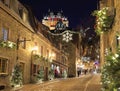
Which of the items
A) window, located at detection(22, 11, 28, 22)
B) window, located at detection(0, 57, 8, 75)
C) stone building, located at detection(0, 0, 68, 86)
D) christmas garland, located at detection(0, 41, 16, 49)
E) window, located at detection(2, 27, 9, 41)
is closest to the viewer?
christmas garland, located at detection(0, 41, 16, 49)

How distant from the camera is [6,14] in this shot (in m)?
23.8

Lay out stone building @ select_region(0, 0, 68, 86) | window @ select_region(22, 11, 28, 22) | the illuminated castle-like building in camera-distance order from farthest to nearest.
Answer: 1. the illuminated castle-like building
2. window @ select_region(22, 11, 28, 22)
3. stone building @ select_region(0, 0, 68, 86)

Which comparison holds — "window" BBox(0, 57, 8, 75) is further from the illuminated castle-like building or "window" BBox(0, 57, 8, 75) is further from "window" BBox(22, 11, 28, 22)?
the illuminated castle-like building

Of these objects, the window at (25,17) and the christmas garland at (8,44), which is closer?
the christmas garland at (8,44)

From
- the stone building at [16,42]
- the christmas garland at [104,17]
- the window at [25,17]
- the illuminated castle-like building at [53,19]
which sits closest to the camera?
the christmas garland at [104,17]

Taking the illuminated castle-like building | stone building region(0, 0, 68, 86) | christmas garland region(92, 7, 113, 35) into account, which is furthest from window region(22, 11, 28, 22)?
the illuminated castle-like building

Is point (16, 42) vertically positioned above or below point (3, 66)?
above

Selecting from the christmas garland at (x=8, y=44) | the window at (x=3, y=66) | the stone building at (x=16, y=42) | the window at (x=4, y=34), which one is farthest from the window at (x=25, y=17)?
the window at (x=3, y=66)

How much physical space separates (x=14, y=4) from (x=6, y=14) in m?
3.94

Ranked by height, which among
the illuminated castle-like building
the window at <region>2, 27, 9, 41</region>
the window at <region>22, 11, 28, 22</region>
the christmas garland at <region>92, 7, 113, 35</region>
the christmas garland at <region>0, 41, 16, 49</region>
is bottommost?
the christmas garland at <region>0, 41, 16, 49</region>

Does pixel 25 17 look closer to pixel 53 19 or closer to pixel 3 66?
pixel 3 66

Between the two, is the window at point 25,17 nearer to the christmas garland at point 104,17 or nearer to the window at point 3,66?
the window at point 3,66

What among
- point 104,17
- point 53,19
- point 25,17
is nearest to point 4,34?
point 25,17

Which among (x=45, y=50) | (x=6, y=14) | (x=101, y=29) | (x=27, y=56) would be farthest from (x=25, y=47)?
(x=101, y=29)
